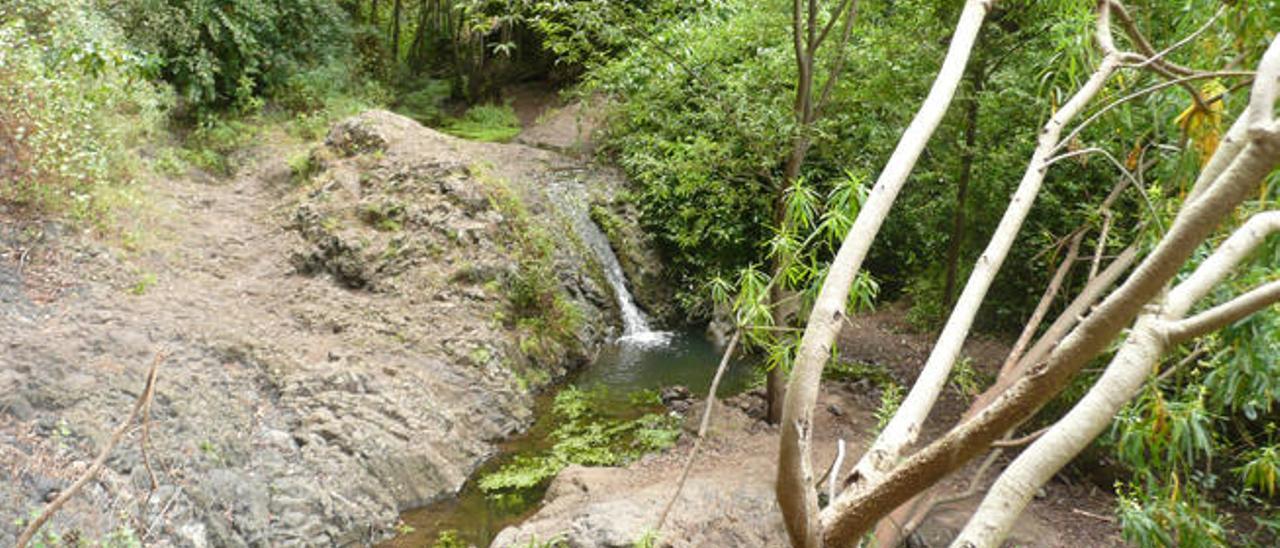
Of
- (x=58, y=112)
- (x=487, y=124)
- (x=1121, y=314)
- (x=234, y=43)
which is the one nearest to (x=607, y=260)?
(x=487, y=124)

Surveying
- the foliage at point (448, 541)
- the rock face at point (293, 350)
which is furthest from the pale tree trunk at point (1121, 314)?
the foliage at point (448, 541)

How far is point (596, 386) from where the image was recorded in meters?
9.21

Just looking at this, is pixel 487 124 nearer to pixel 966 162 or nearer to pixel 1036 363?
pixel 966 162

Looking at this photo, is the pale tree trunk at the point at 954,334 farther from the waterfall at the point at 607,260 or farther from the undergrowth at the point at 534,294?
the waterfall at the point at 607,260

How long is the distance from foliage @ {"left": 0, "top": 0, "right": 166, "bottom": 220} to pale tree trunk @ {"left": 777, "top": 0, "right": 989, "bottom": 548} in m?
6.15

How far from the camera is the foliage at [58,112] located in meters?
6.76

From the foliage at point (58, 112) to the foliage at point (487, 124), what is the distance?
668 cm

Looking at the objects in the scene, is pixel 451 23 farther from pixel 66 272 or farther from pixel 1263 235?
pixel 1263 235

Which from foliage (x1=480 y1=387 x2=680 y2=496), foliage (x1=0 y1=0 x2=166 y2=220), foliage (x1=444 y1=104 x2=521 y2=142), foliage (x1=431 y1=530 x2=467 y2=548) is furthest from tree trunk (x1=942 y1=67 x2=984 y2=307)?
foliage (x1=444 y1=104 x2=521 y2=142)

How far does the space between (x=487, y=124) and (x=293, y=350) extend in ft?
32.3

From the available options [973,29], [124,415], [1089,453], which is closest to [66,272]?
[124,415]

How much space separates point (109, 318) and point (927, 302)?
9082mm

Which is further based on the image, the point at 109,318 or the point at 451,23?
the point at 451,23

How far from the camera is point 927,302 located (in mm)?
10781
